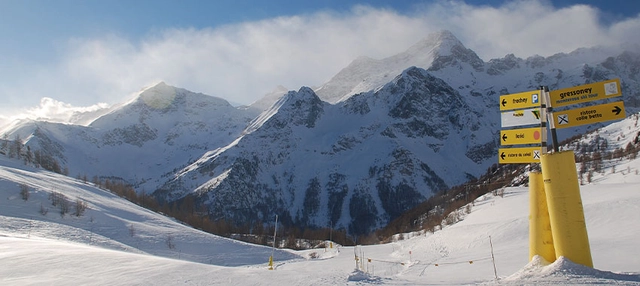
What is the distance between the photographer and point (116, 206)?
232ft

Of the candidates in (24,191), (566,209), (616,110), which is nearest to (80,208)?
(24,191)

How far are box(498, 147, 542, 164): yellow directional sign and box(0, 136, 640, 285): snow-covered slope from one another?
10.8ft

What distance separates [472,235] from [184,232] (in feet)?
119

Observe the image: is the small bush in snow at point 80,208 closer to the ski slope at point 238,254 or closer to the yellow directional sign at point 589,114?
the ski slope at point 238,254

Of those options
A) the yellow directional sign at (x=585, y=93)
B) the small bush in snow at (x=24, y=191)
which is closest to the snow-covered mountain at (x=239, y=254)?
the small bush in snow at (x=24, y=191)

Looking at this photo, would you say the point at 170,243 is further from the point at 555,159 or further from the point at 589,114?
the point at 589,114

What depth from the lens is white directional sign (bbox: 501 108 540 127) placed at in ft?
47.0

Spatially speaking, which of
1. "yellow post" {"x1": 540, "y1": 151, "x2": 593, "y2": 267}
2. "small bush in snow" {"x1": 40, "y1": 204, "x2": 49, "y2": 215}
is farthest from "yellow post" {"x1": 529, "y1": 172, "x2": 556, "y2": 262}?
"small bush in snow" {"x1": 40, "y1": 204, "x2": 49, "y2": 215}

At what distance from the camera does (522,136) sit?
14.7m

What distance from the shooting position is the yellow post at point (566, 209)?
39.5ft

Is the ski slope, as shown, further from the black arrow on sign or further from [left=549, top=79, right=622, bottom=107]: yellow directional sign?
[left=549, top=79, right=622, bottom=107]: yellow directional sign

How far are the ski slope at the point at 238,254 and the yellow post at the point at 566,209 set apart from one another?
0.60m

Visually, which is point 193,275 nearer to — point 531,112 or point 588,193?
point 531,112

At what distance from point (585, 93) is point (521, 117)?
1.94 metres
